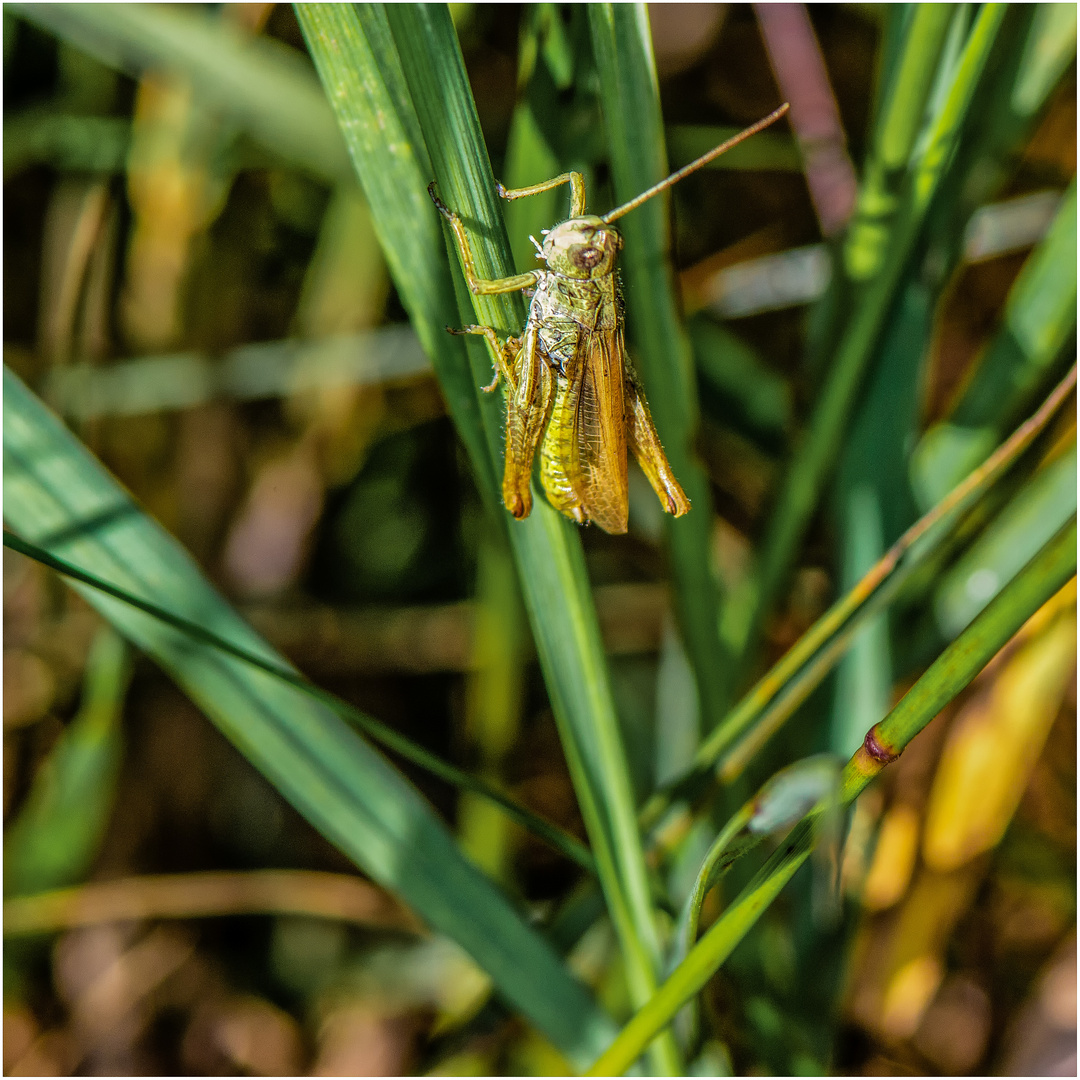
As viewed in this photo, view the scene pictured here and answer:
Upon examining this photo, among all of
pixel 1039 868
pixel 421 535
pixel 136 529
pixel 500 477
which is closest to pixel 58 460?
pixel 136 529

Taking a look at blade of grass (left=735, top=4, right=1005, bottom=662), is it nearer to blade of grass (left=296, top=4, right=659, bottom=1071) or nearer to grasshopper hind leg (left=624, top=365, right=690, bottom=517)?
grasshopper hind leg (left=624, top=365, right=690, bottom=517)

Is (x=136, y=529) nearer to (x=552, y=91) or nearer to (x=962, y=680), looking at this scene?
(x=552, y=91)

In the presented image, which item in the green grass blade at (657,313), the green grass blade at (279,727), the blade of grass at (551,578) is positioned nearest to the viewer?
the blade of grass at (551,578)

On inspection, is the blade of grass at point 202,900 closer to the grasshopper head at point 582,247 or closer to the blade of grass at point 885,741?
the blade of grass at point 885,741

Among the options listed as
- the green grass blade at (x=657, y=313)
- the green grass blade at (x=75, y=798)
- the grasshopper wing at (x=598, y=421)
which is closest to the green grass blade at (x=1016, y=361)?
the green grass blade at (x=657, y=313)

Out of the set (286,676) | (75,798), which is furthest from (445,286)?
(75,798)

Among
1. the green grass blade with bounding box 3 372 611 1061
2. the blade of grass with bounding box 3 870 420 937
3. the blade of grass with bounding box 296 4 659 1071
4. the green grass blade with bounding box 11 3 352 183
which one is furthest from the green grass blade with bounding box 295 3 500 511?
the blade of grass with bounding box 3 870 420 937

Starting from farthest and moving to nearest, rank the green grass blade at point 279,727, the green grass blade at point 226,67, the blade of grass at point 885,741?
the green grass blade at point 226,67
the green grass blade at point 279,727
the blade of grass at point 885,741
